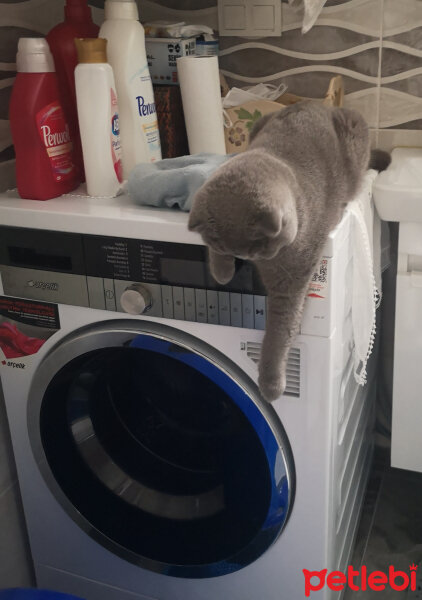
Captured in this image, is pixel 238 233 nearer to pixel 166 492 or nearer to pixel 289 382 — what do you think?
pixel 289 382

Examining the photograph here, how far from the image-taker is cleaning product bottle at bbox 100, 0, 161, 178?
1070 millimetres

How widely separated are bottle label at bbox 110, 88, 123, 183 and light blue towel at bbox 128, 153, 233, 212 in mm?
92

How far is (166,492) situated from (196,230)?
59 cm

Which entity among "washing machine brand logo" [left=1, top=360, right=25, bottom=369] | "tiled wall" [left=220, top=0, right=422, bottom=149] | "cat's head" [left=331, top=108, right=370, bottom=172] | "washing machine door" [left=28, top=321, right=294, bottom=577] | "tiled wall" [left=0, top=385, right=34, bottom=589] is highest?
"tiled wall" [left=220, top=0, right=422, bottom=149]

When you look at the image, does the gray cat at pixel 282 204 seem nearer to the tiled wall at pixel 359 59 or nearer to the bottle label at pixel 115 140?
the bottle label at pixel 115 140

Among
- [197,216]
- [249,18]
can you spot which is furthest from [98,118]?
[249,18]

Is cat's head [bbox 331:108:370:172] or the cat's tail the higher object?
cat's head [bbox 331:108:370:172]

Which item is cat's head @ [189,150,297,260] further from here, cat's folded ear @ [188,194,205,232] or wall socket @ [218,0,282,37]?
wall socket @ [218,0,282,37]

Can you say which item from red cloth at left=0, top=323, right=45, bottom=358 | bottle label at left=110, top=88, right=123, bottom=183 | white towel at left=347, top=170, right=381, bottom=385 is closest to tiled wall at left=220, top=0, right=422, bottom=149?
white towel at left=347, top=170, right=381, bottom=385

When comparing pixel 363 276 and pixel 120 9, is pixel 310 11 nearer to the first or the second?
pixel 120 9

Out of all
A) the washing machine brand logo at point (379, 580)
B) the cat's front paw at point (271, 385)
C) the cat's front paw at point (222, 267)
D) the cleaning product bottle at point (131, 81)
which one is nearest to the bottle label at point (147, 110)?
the cleaning product bottle at point (131, 81)

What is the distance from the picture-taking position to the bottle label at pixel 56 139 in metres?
1.03

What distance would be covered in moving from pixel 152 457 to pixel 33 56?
74 centimetres

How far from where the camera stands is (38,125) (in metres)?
1.02
